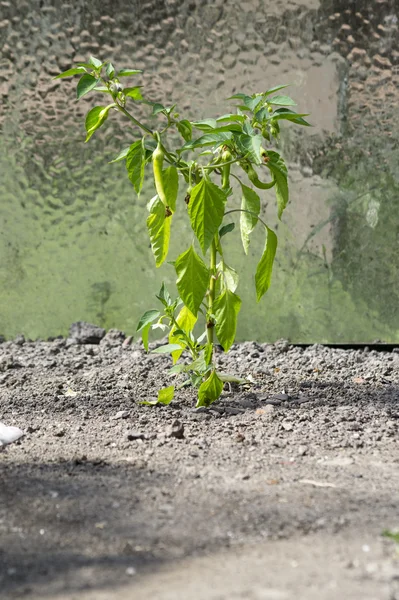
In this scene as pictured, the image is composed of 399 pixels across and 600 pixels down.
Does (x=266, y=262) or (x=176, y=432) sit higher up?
(x=266, y=262)

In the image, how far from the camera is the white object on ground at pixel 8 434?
1890 mm

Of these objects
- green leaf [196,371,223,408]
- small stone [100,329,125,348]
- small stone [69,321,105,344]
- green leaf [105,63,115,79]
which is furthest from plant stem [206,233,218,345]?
small stone [69,321,105,344]

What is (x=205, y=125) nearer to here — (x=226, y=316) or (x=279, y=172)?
(x=279, y=172)

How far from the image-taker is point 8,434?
6.30 ft

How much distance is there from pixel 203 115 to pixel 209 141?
4.70 ft

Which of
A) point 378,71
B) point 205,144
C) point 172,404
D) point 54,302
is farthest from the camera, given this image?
point 54,302

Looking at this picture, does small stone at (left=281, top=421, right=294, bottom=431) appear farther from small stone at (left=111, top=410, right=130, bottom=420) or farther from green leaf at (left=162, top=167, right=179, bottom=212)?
green leaf at (left=162, top=167, right=179, bottom=212)

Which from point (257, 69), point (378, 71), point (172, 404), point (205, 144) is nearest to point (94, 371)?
point (172, 404)

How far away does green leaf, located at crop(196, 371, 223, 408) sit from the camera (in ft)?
6.72

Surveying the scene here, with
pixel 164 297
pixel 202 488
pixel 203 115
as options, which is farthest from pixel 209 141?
pixel 203 115

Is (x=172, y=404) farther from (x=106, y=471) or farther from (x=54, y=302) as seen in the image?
(x=54, y=302)

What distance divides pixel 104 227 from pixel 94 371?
0.92 meters

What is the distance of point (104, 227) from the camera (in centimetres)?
342

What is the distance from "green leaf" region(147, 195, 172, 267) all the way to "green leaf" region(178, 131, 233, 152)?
0.50 feet
